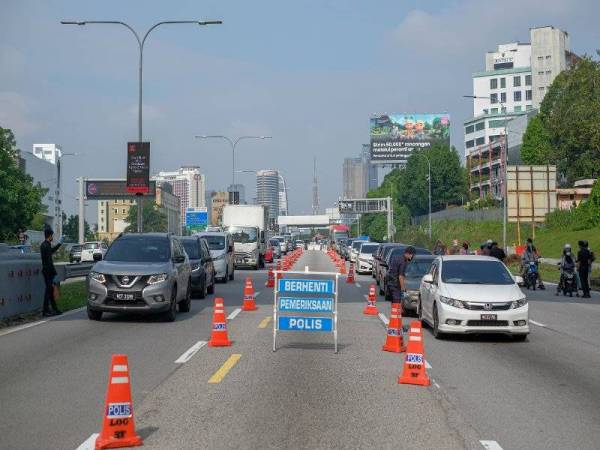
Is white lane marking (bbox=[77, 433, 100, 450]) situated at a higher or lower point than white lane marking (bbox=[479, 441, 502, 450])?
higher

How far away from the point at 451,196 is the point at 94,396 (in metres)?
105

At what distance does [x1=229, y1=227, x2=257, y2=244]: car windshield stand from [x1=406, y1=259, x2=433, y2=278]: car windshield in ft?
88.6

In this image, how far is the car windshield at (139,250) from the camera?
62.0ft

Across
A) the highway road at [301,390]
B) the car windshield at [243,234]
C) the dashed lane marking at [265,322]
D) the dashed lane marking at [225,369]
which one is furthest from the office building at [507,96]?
the dashed lane marking at [225,369]

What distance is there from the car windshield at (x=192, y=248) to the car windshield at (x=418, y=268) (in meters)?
7.76

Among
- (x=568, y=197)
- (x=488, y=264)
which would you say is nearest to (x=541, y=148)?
(x=568, y=197)

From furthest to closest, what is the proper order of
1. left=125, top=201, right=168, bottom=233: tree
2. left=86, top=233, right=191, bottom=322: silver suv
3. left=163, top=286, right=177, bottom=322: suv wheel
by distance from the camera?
1. left=125, top=201, right=168, bottom=233: tree
2. left=163, top=286, right=177, bottom=322: suv wheel
3. left=86, top=233, right=191, bottom=322: silver suv

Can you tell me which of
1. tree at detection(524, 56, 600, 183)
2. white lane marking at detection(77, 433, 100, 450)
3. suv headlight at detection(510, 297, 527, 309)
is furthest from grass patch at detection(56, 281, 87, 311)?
tree at detection(524, 56, 600, 183)

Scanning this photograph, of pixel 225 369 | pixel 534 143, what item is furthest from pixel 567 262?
pixel 534 143

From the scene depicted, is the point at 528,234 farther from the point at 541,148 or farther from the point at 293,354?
the point at 293,354

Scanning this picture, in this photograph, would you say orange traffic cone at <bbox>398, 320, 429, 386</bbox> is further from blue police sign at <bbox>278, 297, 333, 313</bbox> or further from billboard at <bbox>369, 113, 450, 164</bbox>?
billboard at <bbox>369, 113, 450, 164</bbox>

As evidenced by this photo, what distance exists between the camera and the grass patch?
22109mm

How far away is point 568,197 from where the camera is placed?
7488cm

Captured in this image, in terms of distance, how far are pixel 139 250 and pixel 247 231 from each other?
29118 mm
